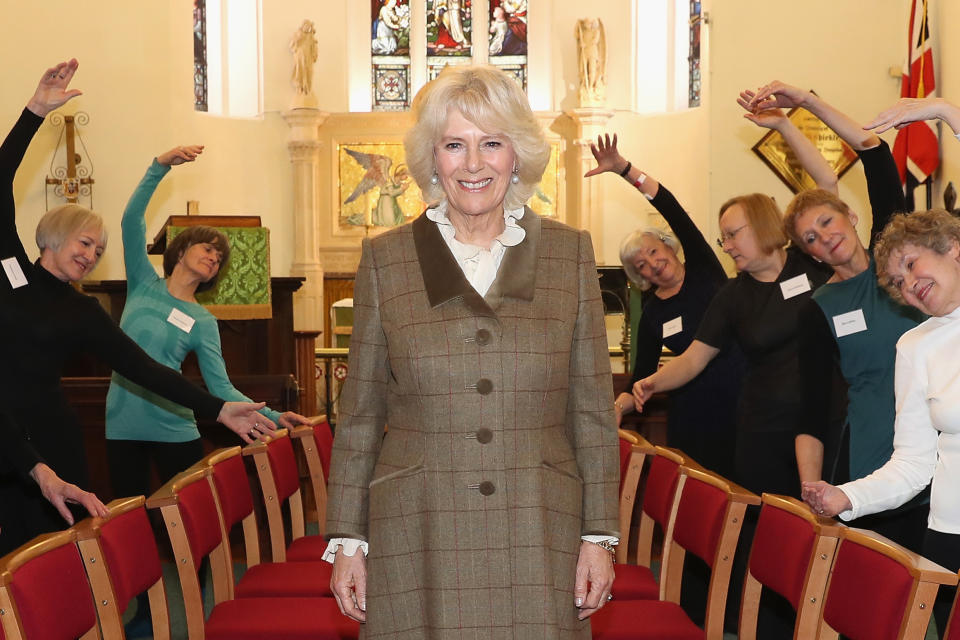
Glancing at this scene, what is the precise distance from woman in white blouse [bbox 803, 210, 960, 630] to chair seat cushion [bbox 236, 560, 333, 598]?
5.14 feet

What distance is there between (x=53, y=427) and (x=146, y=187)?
1281 mm

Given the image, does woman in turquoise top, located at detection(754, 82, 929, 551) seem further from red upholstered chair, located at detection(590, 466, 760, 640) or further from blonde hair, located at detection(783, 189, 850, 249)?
red upholstered chair, located at detection(590, 466, 760, 640)

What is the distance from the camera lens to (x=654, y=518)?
11.0ft

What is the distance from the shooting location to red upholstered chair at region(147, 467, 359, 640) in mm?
2771

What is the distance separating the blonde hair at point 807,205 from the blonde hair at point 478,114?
4.87 feet

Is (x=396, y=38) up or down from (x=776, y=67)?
up

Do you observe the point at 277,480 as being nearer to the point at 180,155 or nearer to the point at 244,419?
the point at 244,419

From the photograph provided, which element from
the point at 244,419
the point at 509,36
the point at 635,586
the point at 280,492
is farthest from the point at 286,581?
the point at 509,36

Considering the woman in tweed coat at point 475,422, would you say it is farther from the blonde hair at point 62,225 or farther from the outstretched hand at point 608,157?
the outstretched hand at point 608,157

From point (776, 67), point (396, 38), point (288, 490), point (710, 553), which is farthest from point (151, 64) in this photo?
point (710, 553)

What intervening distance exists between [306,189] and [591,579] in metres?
13.1

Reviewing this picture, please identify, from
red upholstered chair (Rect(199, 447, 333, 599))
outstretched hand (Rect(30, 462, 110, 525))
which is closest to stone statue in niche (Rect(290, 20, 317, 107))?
red upholstered chair (Rect(199, 447, 333, 599))

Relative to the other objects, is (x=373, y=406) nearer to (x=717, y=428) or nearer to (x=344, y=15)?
(x=717, y=428)

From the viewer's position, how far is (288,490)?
12.5ft
